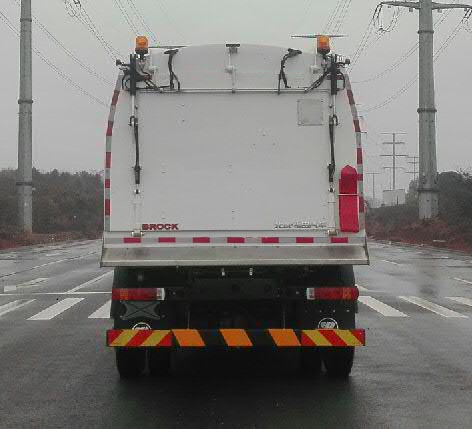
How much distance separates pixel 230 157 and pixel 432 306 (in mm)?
9529

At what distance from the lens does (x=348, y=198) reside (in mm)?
8258

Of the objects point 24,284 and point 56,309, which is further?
point 24,284

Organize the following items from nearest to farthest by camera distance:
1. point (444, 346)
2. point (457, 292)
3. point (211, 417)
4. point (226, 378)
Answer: point (211, 417) → point (226, 378) → point (444, 346) → point (457, 292)

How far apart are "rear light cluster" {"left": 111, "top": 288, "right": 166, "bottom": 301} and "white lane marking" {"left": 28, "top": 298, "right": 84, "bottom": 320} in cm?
717

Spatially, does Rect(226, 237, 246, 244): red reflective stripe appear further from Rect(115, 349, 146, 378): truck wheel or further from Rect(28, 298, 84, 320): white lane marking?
Rect(28, 298, 84, 320): white lane marking

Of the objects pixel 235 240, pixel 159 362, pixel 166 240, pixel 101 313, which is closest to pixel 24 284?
pixel 101 313

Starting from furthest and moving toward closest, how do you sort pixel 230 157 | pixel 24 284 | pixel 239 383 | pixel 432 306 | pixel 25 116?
1. pixel 25 116
2. pixel 24 284
3. pixel 432 306
4. pixel 239 383
5. pixel 230 157

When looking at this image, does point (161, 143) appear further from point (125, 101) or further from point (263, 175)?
point (263, 175)

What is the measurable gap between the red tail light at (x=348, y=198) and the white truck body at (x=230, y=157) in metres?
0.04

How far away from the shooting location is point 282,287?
8.13 m

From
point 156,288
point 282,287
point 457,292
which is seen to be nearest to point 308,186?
point 282,287

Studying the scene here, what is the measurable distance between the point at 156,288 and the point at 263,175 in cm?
155

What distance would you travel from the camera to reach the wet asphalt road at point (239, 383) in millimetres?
7332

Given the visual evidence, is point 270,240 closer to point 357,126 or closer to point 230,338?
point 230,338
